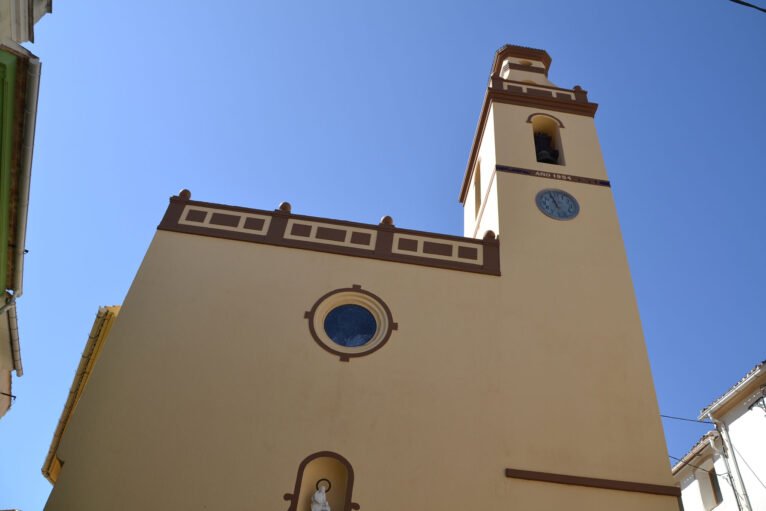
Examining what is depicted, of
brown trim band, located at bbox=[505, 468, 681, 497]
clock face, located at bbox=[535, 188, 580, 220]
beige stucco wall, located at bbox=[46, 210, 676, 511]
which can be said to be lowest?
brown trim band, located at bbox=[505, 468, 681, 497]

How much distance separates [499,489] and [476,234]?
22.9 ft

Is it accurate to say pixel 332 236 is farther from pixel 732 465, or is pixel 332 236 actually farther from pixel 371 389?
pixel 732 465

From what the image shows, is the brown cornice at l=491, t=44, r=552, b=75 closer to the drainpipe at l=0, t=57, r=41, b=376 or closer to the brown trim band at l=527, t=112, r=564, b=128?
the brown trim band at l=527, t=112, r=564, b=128

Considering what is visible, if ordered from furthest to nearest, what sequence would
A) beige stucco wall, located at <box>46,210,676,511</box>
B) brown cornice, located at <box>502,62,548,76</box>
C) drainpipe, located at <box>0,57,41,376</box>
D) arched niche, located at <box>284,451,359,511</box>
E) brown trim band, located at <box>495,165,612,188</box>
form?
brown cornice, located at <box>502,62,548,76</box>, brown trim band, located at <box>495,165,612,188</box>, beige stucco wall, located at <box>46,210,676,511</box>, arched niche, located at <box>284,451,359,511</box>, drainpipe, located at <box>0,57,41,376</box>

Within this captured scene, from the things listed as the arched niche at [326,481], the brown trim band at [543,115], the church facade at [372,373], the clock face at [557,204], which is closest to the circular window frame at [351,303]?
the church facade at [372,373]

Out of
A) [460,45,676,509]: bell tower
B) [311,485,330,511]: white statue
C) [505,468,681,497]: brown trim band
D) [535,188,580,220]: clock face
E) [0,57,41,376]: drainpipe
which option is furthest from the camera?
[535,188,580,220]: clock face

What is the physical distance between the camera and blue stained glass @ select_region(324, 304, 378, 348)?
1107 centimetres

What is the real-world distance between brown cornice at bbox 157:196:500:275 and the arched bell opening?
3.43 m

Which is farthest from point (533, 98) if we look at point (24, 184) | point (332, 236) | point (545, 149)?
point (24, 184)

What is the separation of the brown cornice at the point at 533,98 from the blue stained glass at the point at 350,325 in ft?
22.4

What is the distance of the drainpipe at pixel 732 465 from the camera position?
13354 mm

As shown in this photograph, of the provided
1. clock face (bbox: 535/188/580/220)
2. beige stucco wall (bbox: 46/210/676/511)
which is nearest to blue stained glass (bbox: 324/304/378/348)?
beige stucco wall (bbox: 46/210/676/511)

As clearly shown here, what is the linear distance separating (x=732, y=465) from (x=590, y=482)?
20.6 ft

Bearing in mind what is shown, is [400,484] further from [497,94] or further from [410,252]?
[497,94]
